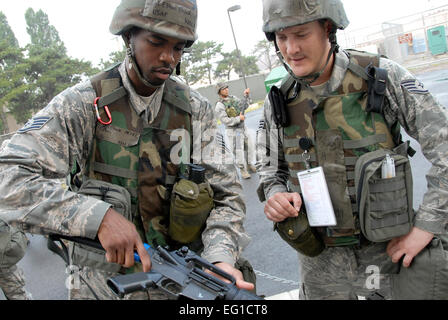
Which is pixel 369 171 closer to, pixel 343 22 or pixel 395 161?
pixel 395 161

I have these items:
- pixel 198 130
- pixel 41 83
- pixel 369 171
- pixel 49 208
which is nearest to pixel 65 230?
pixel 49 208

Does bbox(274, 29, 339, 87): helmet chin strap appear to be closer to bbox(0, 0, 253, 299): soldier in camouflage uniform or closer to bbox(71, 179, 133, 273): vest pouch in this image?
bbox(0, 0, 253, 299): soldier in camouflage uniform

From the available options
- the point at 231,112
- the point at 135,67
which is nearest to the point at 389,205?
the point at 135,67

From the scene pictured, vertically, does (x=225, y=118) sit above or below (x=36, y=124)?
below

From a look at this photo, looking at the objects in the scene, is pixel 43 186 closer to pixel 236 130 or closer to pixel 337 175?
pixel 337 175

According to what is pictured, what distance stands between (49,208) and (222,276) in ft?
2.25

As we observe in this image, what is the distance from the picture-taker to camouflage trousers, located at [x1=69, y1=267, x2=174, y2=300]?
1702 mm

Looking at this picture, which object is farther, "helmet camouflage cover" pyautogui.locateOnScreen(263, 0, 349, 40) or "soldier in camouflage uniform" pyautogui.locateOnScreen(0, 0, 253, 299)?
"helmet camouflage cover" pyautogui.locateOnScreen(263, 0, 349, 40)

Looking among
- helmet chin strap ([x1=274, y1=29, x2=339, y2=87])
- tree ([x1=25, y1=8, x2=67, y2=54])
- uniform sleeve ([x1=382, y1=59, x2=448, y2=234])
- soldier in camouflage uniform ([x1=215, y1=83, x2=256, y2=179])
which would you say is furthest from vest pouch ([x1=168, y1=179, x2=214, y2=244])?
tree ([x1=25, y1=8, x2=67, y2=54])

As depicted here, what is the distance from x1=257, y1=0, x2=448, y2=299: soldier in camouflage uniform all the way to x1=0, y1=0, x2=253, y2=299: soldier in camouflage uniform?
0.40 meters

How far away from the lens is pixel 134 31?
1733mm

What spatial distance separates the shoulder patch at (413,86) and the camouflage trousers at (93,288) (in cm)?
144

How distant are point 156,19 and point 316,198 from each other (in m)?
1.11

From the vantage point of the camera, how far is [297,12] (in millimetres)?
1794
